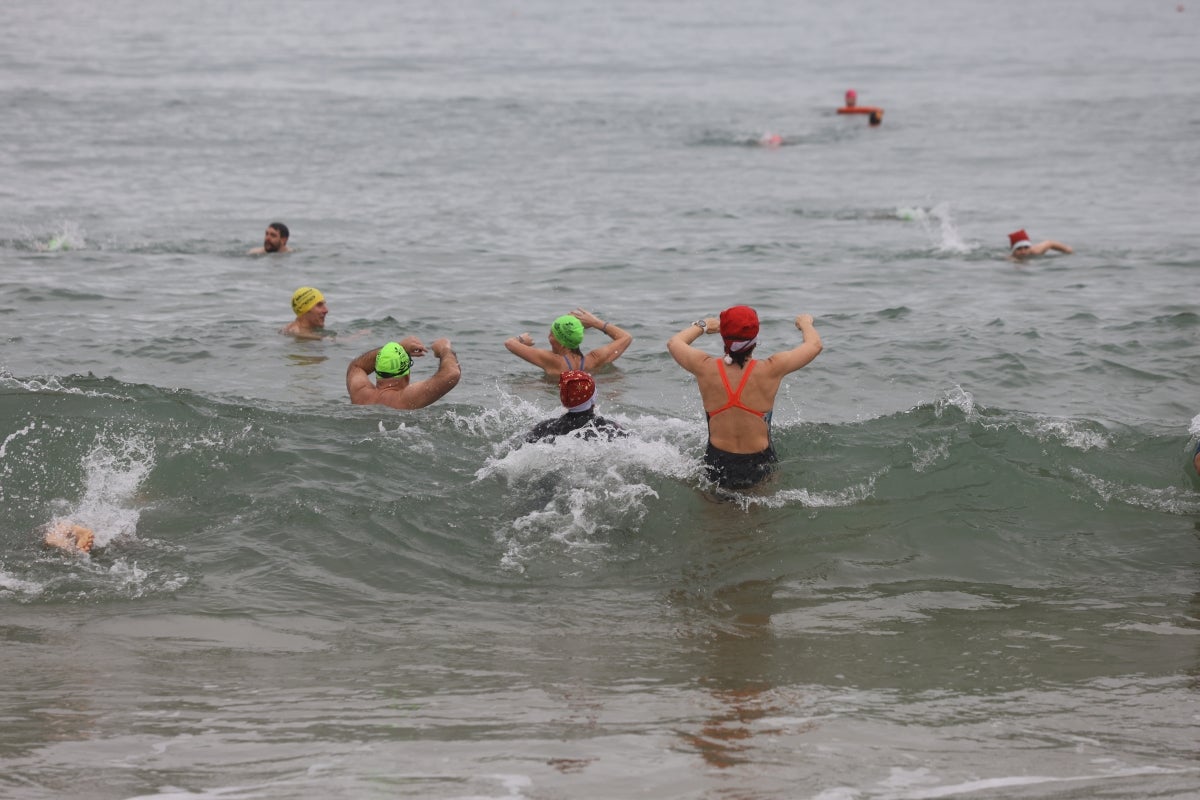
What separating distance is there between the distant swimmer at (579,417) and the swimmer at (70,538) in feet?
10.1

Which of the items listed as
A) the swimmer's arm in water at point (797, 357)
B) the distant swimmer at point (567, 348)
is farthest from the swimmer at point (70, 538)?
the swimmer's arm in water at point (797, 357)

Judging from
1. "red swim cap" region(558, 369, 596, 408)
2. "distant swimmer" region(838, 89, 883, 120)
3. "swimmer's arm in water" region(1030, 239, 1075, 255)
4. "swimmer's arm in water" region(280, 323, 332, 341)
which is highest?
"distant swimmer" region(838, 89, 883, 120)

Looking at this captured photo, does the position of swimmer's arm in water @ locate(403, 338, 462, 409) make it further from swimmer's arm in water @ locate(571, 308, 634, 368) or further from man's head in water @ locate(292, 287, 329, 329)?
man's head in water @ locate(292, 287, 329, 329)

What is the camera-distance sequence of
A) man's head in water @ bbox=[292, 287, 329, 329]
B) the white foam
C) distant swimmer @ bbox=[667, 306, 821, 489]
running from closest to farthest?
the white foam
distant swimmer @ bbox=[667, 306, 821, 489]
man's head in water @ bbox=[292, 287, 329, 329]

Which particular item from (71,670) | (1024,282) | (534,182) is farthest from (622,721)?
(534,182)

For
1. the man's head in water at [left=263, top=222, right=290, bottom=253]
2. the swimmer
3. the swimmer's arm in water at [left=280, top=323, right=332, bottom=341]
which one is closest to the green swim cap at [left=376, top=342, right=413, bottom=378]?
the swimmer

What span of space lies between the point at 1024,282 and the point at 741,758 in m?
12.9

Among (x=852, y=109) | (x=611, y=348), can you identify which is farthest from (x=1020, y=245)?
(x=852, y=109)

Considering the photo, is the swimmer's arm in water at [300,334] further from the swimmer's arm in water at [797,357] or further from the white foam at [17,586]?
the swimmer's arm in water at [797,357]

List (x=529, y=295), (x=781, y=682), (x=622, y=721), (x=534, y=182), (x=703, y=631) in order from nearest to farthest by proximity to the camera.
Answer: (x=622, y=721) < (x=781, y=682) < (x=703, y=631) < (x=529, y=295) < (x=534, y=182)

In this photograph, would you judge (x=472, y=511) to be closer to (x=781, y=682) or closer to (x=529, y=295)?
(x=781, y=682)

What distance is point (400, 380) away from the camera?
10.6 metres

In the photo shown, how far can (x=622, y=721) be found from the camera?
597 centimetres

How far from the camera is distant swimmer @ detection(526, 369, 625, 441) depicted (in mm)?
8805
